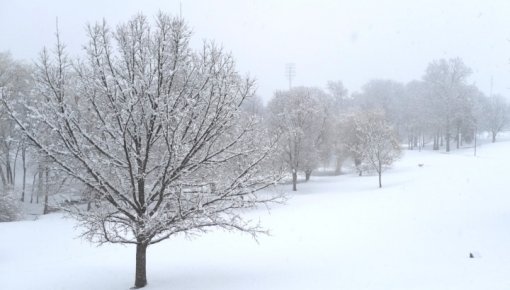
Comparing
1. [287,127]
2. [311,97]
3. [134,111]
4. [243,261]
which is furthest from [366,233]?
[311,97]

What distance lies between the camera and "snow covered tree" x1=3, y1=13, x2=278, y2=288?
10359 mm

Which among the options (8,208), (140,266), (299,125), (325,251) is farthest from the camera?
(299,125)

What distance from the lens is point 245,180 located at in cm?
1138

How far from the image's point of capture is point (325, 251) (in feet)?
51.8

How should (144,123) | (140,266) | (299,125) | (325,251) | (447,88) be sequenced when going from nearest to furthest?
(144,123)
(140,266)
(325,251)
(299,125)
(447,88)

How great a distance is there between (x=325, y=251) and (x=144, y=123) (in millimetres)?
9061

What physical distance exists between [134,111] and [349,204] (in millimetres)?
21354

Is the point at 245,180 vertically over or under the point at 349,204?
over

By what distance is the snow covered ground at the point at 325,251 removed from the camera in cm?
1154

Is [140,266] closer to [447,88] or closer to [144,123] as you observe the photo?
[144,123]

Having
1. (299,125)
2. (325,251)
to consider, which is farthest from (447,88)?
(325,251)

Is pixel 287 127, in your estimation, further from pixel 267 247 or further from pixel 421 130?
pixel 421 130

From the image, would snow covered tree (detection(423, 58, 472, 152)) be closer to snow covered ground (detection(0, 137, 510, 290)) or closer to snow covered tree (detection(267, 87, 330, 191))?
snow covered tree (detection(267, 87, 330, 191))

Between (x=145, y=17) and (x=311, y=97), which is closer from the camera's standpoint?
(x=145, y=17)
